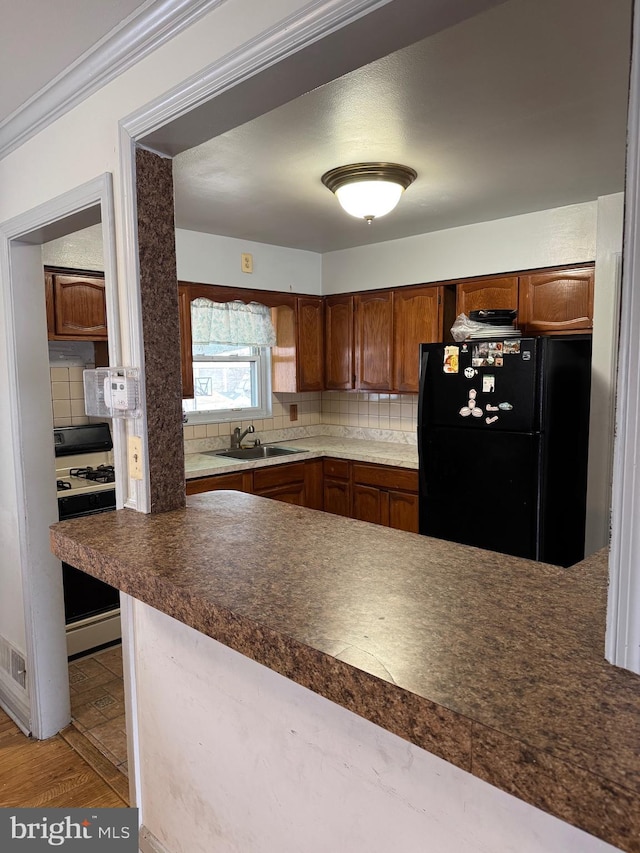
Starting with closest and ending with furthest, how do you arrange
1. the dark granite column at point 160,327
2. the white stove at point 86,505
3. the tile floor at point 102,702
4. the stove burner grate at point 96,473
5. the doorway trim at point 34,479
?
the dark granite column at point 160,327 < the doorway trim at point 34,479 < the tile floor at point 102,702 < the white stove at point 86,505 < the stove burner grate at point 96,473

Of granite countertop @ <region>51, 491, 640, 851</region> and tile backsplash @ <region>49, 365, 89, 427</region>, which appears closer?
granite countertop @ <region>51, 491, 640, 851</region>

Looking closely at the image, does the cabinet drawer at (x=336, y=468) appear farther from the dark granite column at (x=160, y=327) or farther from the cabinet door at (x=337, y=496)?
the dark granite column at (x=160, y=327)

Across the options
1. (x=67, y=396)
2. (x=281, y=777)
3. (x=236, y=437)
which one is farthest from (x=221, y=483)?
(x=281, y=777)

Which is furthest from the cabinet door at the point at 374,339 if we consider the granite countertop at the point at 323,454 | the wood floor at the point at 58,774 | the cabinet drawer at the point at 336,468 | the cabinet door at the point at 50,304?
the wood floor at the point at 58,774

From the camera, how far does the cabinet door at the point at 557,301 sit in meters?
3.08

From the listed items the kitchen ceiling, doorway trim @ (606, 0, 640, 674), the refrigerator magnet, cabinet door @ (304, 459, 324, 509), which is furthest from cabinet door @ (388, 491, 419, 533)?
doorway trim @ (606, 0, 640, 674)

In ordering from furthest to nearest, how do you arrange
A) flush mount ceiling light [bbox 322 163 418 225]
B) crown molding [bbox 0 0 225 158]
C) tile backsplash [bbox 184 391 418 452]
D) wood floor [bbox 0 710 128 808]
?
tile backsplash [bbox 184 391 418 452], flush mount ceiling light [bbox 322 163 418 225], wood floor [bbox 0 710 128 808], crown molding [bbox 0 0 225 158]

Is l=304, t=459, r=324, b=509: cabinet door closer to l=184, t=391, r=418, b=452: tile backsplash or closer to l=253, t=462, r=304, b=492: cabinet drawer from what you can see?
l=253, t=462, r=304, b=492: cabinet drawer

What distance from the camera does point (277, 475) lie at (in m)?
3.80

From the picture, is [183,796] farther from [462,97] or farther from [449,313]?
[449,313]

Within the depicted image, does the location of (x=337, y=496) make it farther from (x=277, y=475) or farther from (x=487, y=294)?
(x=487, y=294)

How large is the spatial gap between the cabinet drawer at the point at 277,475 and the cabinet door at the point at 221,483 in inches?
2.8

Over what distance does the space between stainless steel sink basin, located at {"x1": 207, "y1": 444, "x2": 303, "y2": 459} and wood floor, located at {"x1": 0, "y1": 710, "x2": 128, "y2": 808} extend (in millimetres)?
1998

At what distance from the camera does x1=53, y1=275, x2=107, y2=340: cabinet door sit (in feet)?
9.56
